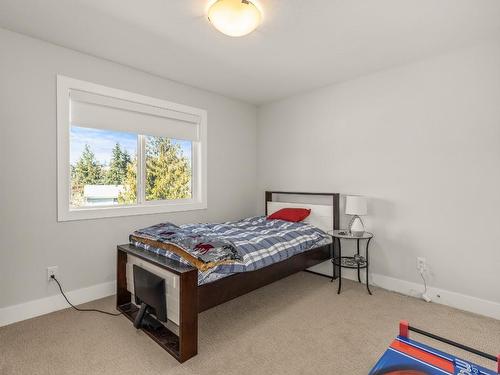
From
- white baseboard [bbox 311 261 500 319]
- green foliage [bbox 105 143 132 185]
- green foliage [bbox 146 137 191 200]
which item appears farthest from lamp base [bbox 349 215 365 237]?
green foliage [bbox 105 143 132 185]

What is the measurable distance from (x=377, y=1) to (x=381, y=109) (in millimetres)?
1370

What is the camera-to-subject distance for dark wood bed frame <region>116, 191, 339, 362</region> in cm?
183

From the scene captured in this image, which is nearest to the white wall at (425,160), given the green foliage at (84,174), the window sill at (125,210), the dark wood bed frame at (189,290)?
the dark wood bed frame at (189,290)

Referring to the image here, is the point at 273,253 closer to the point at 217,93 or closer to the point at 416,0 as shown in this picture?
the point at 416,0

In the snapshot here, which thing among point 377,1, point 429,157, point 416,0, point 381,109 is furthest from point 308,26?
point 429,157

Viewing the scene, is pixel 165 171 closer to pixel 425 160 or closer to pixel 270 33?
pixel 270 33

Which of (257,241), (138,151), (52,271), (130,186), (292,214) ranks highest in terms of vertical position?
(138,151)

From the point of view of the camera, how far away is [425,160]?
279 centimetres

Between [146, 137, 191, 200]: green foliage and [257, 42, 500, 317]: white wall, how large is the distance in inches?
66.2

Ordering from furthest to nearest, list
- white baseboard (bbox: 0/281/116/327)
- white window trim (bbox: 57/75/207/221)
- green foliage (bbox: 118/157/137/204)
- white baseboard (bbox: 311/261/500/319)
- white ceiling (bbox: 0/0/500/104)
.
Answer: green foliage (bbox: 118/157/137/204)
white window trim (bbox: 57/75/207/221)
white baseboard (bbox: 311/261/500/319)
white baseboard (bbox: 0/281/116/327)
white ceiling (bbox: 0/0/500/104)

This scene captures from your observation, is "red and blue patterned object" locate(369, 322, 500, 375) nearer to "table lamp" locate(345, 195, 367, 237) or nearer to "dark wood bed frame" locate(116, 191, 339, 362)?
"dark wood bed frame" locate(116, 191, 339, 362)

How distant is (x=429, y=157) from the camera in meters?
2.76

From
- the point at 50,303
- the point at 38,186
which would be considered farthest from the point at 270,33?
the point at 50,303

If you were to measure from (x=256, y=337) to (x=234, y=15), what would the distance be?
7.54 feet
